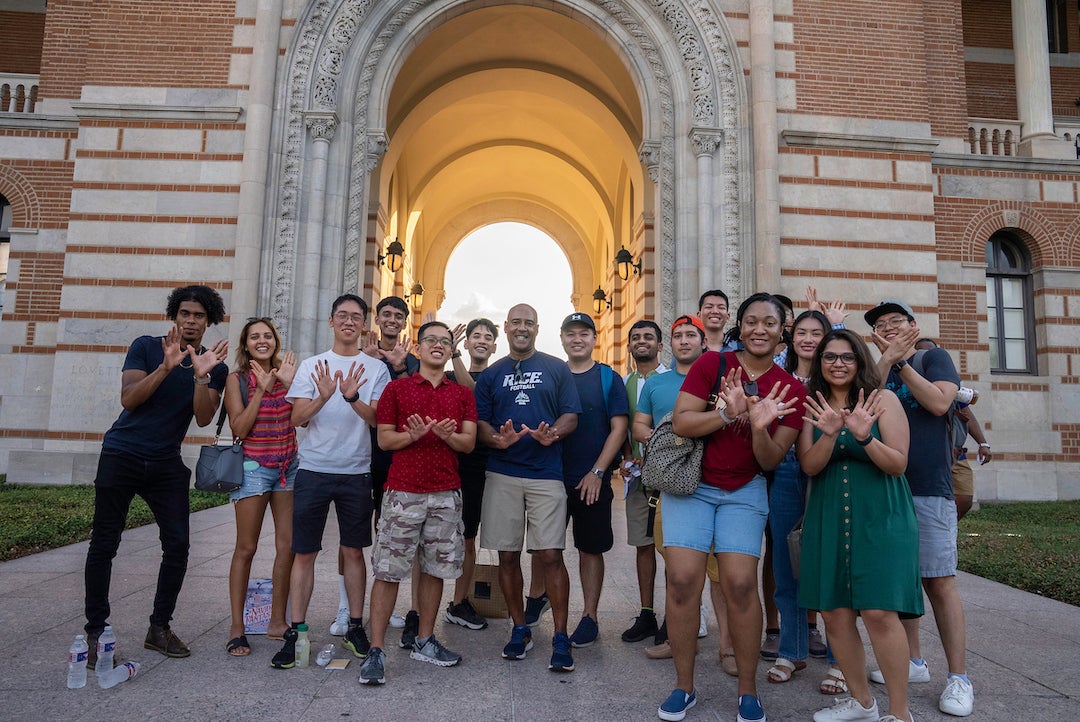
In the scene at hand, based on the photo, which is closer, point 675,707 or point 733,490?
point 675,707

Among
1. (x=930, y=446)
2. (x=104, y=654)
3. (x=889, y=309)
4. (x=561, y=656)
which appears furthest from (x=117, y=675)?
(x=889, y=309)

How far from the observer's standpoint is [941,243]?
43.5 feet

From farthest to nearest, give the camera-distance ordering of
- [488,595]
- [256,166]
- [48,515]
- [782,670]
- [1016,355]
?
[1016,355], [256,166], [48,515], [488,595], [782,670]

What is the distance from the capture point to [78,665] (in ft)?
11.6

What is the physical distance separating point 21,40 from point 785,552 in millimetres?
19922

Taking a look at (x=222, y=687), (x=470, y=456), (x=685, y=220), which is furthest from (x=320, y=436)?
(x=685, y=220)

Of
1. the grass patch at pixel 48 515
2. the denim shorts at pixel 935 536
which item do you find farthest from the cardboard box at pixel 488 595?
the grass patch at pixel 48 515

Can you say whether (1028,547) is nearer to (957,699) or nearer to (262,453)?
(957,699)

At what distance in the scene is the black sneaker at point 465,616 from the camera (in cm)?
491

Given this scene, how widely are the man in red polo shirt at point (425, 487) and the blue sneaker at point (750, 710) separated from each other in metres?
1.60

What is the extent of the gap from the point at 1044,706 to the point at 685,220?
30.3ft

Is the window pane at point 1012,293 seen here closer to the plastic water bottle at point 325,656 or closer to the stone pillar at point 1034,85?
the stone pillar at point 1034,85

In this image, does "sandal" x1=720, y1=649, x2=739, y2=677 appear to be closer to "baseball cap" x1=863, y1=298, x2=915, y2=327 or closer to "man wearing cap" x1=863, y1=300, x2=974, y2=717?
"man wearing cap" x1=863, y1=300, x2=974, y2=717

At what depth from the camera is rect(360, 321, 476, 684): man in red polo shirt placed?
4102 millimetres
